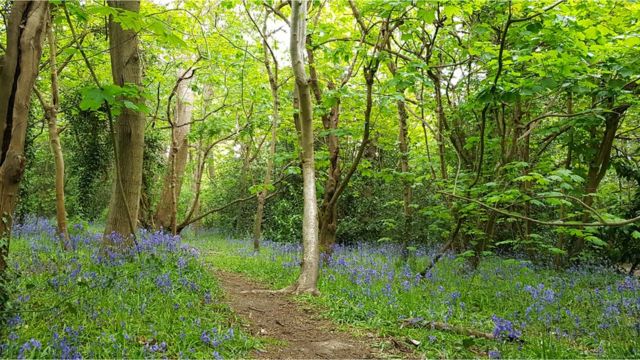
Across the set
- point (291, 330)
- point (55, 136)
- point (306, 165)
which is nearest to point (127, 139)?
point (55, 136)

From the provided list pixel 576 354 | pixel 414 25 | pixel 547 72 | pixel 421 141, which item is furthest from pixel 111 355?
pixel 421 141

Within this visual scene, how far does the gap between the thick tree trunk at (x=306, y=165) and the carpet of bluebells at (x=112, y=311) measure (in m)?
1.43

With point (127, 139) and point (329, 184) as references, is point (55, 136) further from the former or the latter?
point (329, 184)

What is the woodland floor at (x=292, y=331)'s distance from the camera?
170 inches

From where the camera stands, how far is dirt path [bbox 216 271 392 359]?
4312 mm

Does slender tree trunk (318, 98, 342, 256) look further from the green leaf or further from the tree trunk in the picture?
the green leaf

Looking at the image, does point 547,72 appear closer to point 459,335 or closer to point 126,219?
point 459,335

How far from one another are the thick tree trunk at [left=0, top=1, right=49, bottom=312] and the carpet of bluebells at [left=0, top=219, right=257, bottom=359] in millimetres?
1115

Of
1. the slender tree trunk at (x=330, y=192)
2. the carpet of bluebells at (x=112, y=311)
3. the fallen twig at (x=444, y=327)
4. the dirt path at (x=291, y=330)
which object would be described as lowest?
the dirt path at (x=291, y=330)

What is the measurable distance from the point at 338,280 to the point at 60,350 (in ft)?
15.8

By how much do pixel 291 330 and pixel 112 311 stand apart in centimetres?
204

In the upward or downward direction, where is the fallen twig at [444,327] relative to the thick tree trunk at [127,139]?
downward

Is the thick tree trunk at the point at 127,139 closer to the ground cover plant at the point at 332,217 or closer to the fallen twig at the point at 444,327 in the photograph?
the ground cover plant at the point at 332,217

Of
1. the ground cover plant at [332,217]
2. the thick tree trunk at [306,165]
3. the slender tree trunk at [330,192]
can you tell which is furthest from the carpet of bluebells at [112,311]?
the slender tree trunk at [330,192]
